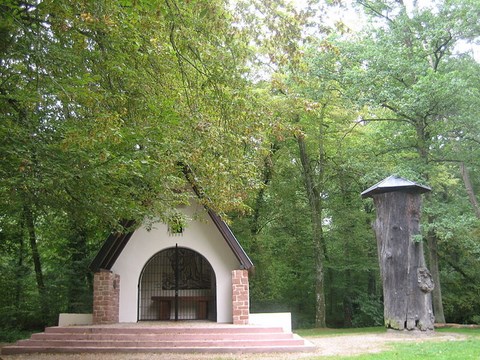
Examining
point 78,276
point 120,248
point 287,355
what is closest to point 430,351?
point 287,355

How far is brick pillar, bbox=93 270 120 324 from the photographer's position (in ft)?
36.0

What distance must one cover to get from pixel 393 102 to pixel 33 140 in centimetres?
1031

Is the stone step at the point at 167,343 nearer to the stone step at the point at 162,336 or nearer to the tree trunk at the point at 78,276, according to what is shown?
the stone step at the point at 162,336

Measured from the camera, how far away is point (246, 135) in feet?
20.3

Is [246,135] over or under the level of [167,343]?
over

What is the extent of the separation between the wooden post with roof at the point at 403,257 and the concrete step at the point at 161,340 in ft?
10.3

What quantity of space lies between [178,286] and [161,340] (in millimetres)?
3378

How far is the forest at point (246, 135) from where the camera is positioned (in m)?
5.59

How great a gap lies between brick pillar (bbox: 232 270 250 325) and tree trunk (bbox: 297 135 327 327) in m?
6.62

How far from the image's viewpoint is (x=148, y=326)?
33.9 feet

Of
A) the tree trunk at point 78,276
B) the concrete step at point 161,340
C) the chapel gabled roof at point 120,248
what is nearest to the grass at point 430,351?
the concrete step at point 161,340

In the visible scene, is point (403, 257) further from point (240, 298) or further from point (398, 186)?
point (240, 298)

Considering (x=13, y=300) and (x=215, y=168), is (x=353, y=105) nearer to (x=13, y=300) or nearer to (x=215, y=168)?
(x=215, y=168)

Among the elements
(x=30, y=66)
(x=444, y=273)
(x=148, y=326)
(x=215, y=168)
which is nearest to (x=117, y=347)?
(x=148, y=326)
